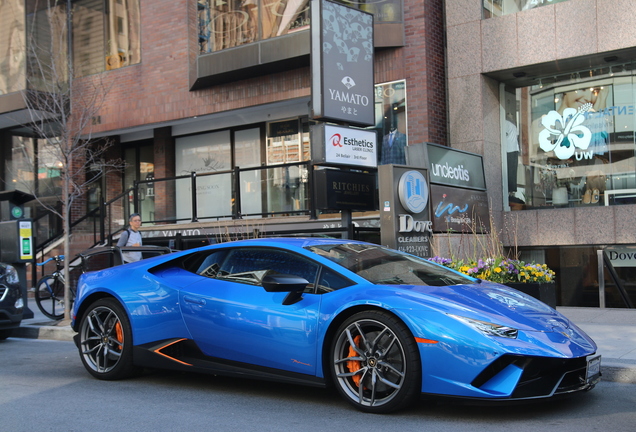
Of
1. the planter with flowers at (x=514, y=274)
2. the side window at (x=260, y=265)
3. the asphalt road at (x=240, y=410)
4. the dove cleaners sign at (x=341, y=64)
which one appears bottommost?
the asphalt road at (x=240, y=410)

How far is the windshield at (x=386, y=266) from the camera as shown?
212 inches

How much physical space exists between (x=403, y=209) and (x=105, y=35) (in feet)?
41.6

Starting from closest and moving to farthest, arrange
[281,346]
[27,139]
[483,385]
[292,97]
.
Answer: [483,385] → [281,346] → [292,97] → [27,139]

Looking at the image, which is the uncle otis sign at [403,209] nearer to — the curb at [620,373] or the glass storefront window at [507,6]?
the curb at [620,373]

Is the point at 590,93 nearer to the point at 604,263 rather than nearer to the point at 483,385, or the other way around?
the point at 604,263

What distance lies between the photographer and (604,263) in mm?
12148

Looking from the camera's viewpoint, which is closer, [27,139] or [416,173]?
[416,173]

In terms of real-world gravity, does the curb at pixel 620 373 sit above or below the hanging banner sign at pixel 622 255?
below

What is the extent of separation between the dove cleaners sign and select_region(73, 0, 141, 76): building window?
8.92m

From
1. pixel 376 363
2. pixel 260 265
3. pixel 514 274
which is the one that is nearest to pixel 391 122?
pixel 514 274

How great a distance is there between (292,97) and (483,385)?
11.7 m

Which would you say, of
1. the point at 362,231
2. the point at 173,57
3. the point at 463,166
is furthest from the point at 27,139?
the point at 463,166

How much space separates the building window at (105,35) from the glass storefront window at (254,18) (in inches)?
103

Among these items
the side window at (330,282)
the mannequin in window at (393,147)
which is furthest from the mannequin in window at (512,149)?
the side window at (330,282)
